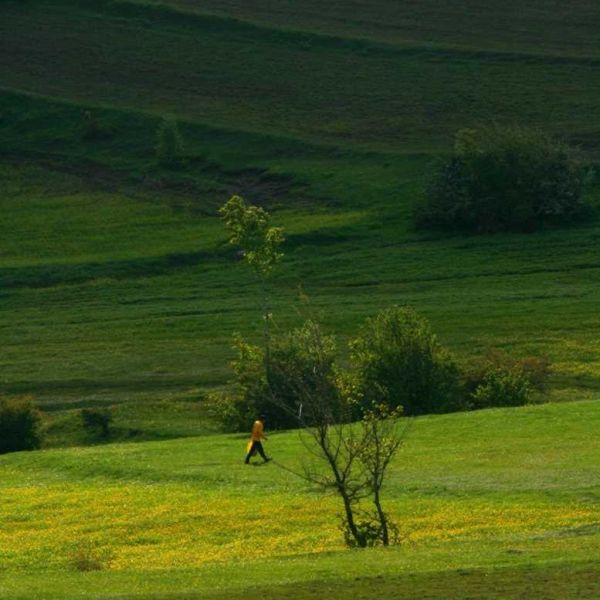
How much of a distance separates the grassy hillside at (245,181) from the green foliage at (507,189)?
173 centimetres

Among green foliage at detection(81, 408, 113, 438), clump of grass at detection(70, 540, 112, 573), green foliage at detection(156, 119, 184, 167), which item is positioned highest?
green foliage at detection(156, 119, 184, 167)

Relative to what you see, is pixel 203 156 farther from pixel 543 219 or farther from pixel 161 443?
pixel 161 443

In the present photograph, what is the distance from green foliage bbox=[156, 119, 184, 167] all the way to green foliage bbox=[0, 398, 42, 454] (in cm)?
5582

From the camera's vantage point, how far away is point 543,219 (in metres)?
105

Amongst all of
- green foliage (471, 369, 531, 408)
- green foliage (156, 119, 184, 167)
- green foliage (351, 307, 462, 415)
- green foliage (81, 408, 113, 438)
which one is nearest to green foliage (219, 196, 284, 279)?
green foliage (351, 307, 462, 415)

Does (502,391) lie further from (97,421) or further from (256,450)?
(256,450)

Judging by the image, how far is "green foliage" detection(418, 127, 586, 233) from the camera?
341 ft

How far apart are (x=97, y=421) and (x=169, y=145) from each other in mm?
53961

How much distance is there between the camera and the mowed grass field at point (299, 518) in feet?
102

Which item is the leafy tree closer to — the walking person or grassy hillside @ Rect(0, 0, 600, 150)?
the walking person

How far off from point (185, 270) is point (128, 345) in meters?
16.4

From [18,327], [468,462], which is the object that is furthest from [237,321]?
[468,462]

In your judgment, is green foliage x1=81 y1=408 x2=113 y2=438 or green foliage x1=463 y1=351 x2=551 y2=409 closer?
green foliage x1=463 y1=351 x2=551 y2=409

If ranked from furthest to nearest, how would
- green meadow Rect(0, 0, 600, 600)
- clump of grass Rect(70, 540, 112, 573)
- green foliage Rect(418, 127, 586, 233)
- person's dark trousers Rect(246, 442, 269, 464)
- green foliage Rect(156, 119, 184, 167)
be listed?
green foliage Rect(156, 119, 184, 167) < green foliage Rect(418, 127, 586, 233) < person's dark trousers Rect(246, 442, 269, 464) < green meadow Rect(0, 0, 600, 600) < clump of grass Rect(70, 540, 112, 573)
